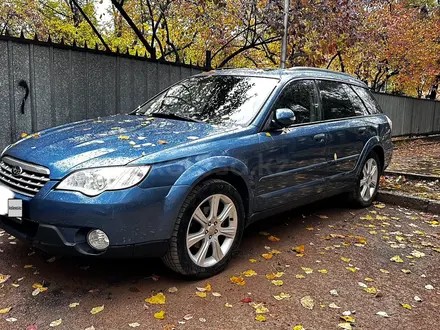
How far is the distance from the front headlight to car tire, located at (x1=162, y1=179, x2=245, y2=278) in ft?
1.53

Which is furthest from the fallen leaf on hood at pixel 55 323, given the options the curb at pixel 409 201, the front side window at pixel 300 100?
the curb at pixel 409 201

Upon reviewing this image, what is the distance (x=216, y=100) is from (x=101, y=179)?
5.54 ft

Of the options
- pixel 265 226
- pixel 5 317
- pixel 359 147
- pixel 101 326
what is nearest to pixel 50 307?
pixel 5 317

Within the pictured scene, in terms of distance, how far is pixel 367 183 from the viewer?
5.69 meters

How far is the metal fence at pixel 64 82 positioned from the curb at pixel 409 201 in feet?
12.6

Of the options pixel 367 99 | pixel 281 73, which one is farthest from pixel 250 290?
pixel 367 99

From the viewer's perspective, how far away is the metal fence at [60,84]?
205 inches

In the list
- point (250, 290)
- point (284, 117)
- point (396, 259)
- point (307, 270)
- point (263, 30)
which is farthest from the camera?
point (263, 30)

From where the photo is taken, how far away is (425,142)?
1550cm

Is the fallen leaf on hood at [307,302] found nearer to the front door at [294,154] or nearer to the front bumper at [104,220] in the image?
the front door at [294,154]

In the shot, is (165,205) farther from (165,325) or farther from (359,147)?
(359,147)

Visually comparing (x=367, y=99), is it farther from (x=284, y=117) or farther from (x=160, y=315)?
(x=160, y=315)

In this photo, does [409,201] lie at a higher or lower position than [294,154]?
lower

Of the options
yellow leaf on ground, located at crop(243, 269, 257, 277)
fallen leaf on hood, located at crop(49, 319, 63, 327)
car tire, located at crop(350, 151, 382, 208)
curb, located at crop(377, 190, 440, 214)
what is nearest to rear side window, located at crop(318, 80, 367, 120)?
car tire, located at crop(350, 151, 382, 208)
